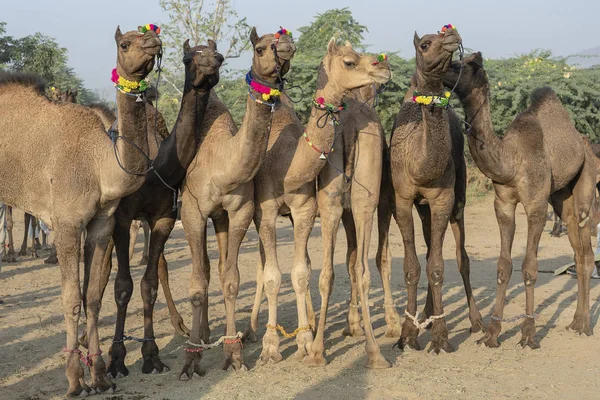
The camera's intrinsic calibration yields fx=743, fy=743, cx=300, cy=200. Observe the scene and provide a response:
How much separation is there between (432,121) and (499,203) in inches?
64.8

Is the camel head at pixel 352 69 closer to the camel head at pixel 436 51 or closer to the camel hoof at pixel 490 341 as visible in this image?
the camel head at pixel 436 51

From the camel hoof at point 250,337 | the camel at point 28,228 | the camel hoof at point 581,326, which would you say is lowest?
the camel hoof at point 581,326

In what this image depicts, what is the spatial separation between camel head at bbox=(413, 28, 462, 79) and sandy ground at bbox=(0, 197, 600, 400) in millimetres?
2825

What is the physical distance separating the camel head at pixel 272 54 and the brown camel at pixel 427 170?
1.30 meters

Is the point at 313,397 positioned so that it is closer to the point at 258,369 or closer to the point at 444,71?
the point at 258,369

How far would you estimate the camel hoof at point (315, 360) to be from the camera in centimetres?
726

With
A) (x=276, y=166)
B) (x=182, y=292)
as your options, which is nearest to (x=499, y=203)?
(x=276, y=166)

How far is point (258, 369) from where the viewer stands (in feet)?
23.4

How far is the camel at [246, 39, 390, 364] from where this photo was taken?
6902mm

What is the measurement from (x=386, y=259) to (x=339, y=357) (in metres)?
1.35

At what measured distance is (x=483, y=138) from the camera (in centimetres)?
778

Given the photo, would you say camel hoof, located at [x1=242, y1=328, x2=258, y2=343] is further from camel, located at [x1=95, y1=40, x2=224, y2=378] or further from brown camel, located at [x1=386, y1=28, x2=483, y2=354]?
brown camel, located at [x1=386, y1=28, x2=483, y2=354]

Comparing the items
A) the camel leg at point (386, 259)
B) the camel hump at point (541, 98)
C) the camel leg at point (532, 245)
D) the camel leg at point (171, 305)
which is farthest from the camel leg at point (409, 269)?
the camel leg at point (171, 305)

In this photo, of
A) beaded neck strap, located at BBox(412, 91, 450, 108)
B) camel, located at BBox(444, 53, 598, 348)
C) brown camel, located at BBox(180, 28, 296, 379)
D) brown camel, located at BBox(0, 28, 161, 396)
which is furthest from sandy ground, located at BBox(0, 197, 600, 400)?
beaded neck strap, located at BBox(412, 91, 450, 108)
